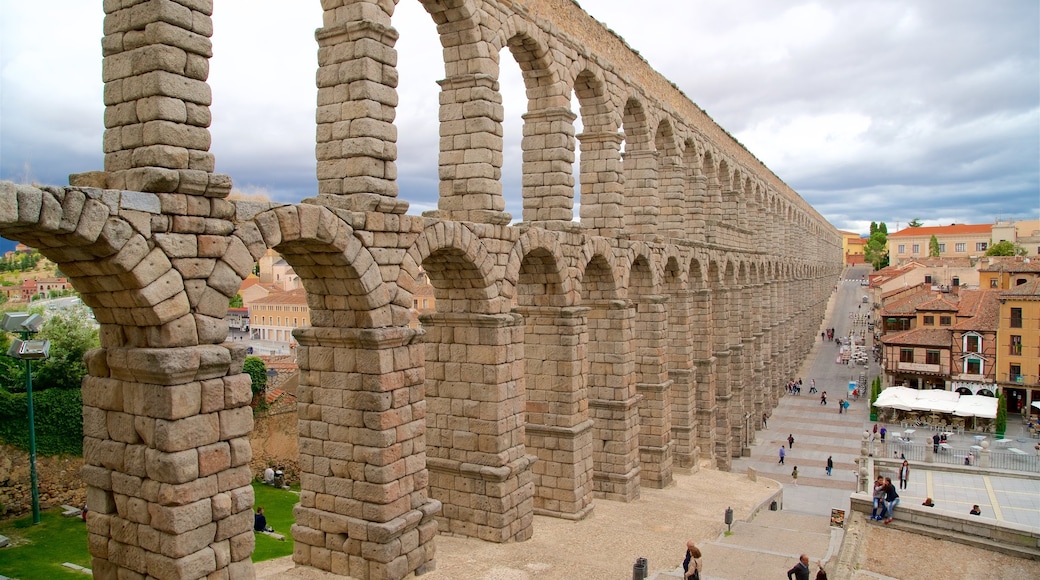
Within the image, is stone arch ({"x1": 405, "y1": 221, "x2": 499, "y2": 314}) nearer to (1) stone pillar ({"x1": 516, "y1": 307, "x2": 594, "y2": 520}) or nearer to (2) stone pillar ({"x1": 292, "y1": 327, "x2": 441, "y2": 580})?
(2) stone pillar ({"x1": 292, "y1": 327, "x2": 441, "y2": 580})

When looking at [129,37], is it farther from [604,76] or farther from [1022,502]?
[1022,502]

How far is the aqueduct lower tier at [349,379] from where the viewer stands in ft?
26.1

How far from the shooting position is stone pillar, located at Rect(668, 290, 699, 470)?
2527 centimetres

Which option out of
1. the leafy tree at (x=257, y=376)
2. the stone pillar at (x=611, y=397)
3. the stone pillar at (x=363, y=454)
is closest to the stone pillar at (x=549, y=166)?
the stone pillar at (x=611, y=397)

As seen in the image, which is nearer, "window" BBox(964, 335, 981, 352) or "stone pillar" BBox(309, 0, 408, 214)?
"stone pillar" BBox(309, 0, 408, 214)

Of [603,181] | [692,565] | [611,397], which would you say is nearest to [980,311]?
[611,397]

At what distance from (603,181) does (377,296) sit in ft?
32.5

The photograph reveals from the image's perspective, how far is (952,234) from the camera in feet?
341

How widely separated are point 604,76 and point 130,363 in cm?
1408

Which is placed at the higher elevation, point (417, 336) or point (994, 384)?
point (417, 336)

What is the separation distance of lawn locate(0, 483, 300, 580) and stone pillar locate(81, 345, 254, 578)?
29.9 feet

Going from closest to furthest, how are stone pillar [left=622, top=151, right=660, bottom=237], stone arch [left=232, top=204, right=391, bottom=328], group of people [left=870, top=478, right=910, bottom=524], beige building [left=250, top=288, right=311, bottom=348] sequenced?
stone arch [left=232, top=204, right=391, bottom=328] → group of people [left=870, top=478, right=910, bottom=524] → stone pillar [left=622, top=151, right=660, bottom=237] → beige building [left=250, top=288, right=311, bottom=348]

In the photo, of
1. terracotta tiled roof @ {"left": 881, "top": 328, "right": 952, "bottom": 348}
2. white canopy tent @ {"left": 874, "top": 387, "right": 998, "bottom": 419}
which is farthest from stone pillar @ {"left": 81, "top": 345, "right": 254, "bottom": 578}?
terracotta tiled roof @ {"left": 881, "top": 328, "right": 952, "bottom": 348}

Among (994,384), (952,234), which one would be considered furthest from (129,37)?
(952,234)
